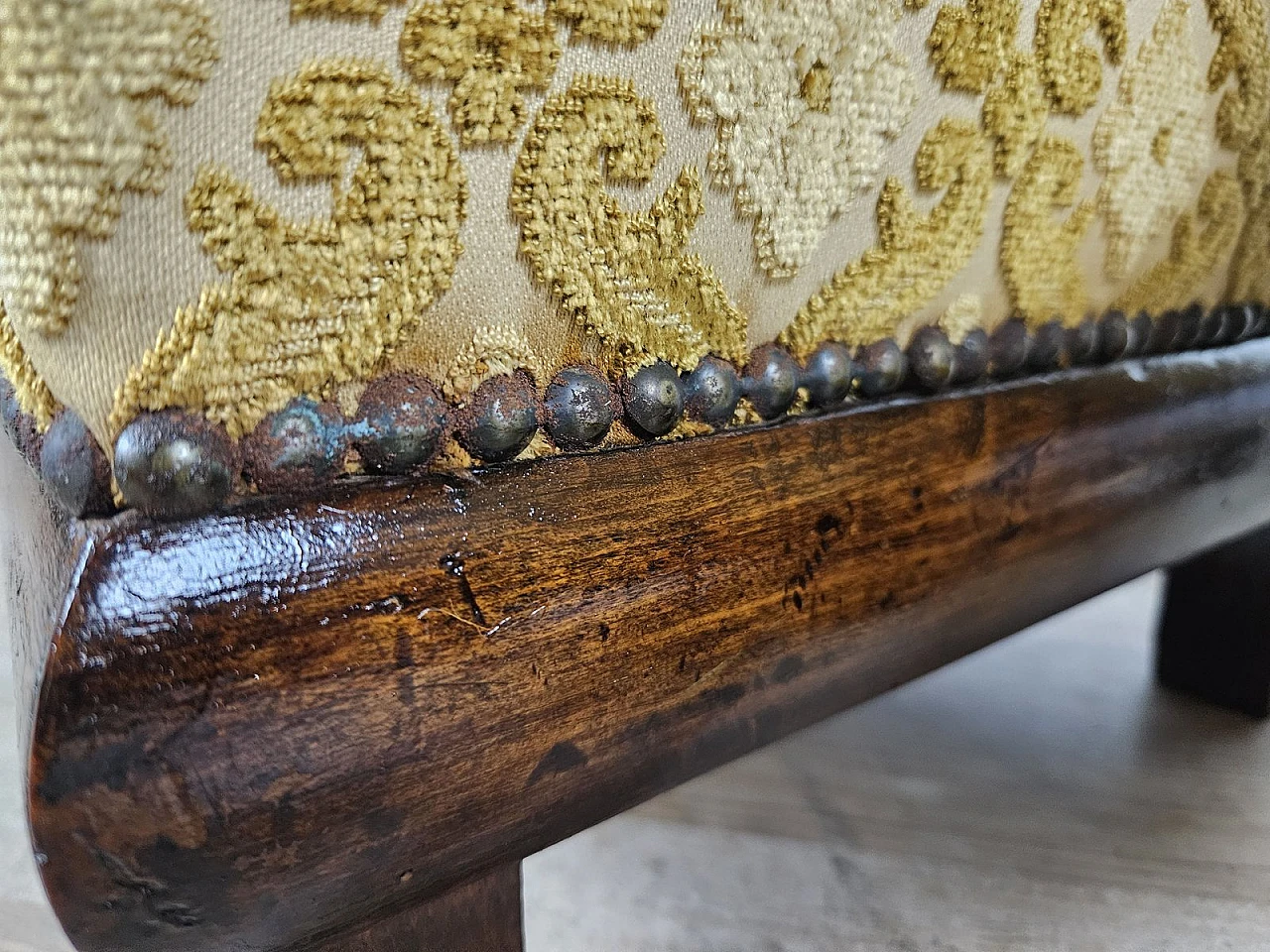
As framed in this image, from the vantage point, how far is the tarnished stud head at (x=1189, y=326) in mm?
480

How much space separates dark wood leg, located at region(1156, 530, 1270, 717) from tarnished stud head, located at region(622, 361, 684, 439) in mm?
590

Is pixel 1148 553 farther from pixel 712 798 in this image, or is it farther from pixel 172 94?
pixel 172 94

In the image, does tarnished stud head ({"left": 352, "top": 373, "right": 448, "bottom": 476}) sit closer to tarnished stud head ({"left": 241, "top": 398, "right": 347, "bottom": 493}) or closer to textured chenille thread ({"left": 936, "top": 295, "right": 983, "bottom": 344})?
tarnished stud head ({"left": 241, "top": 398, "right": 347, "bottom": 493})

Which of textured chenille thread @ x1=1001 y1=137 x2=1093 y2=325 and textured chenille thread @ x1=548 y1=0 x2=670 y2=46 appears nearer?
textured chenille thread @ x1=548 y1=0 x2=670 y2=46

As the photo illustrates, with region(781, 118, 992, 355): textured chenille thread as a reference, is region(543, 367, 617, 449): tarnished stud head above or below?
below

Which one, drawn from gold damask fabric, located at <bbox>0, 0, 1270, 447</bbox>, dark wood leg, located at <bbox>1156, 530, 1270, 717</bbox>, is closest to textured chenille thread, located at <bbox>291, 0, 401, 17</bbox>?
gold damask fabric, located at <bbox>0, 0, 1270, 447</bbox>

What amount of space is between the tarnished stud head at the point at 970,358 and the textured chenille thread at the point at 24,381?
1.02ft

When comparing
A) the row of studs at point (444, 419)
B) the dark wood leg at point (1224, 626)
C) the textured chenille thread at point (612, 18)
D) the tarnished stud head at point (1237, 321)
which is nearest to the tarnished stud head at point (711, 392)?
the row of studs at point (444, 419)

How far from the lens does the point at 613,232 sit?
11.3 inches

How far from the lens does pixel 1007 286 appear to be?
0.40 meters

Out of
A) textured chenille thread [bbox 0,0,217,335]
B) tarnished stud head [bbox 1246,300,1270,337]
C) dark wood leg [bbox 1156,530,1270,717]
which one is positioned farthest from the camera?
dark wood leg [bbox 1156,530,1270,717]

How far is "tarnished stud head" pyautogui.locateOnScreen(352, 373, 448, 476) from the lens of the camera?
0.25 metres

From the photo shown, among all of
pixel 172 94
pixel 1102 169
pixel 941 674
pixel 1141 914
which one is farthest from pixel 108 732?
pixel 941 674

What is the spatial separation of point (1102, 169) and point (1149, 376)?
11 cm
